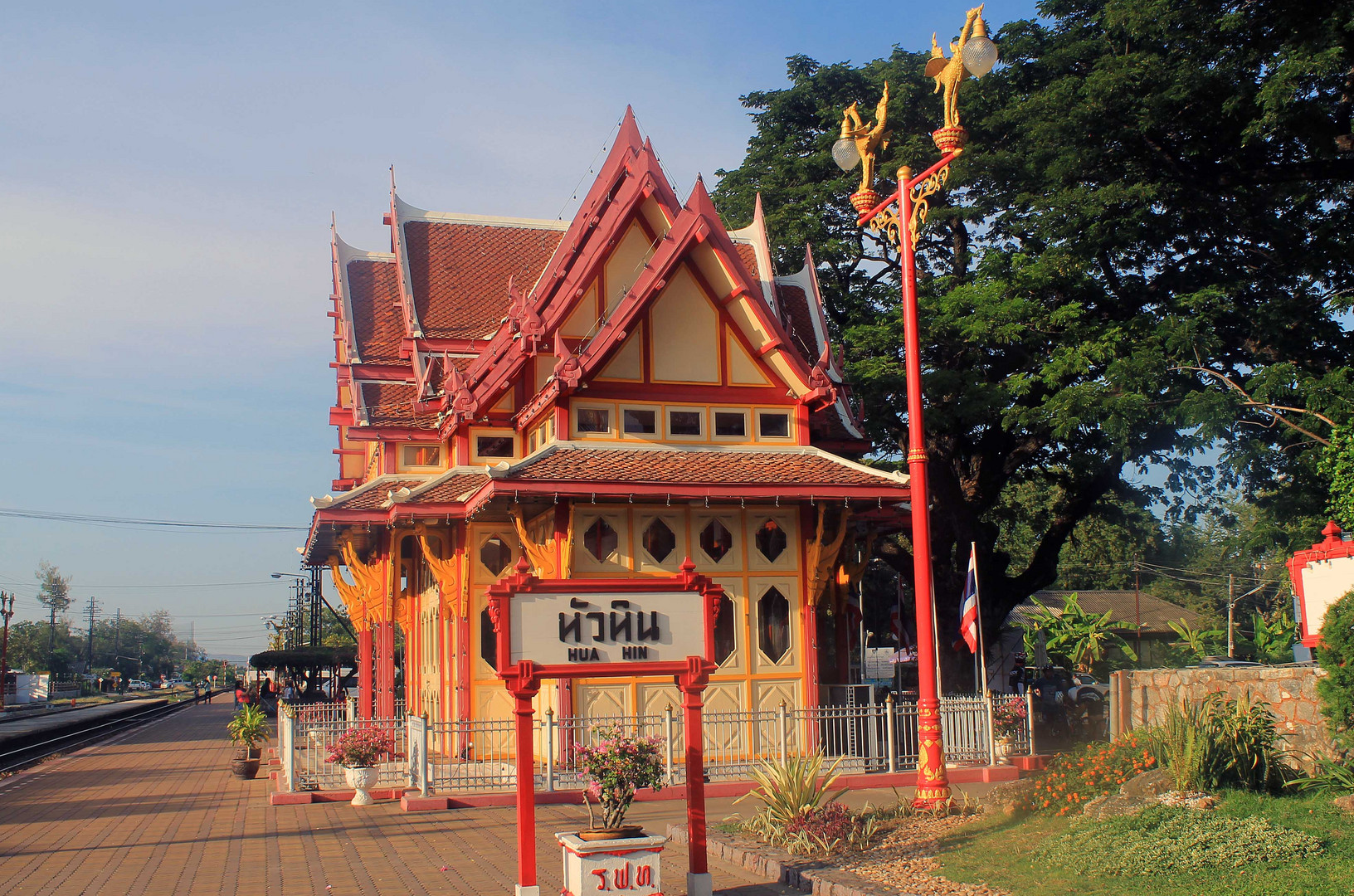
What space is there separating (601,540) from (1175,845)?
10.5m

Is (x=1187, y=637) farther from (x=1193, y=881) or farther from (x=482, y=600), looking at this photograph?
(x=1193, y=881)

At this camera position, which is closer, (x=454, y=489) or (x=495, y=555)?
(x=454, y=489)

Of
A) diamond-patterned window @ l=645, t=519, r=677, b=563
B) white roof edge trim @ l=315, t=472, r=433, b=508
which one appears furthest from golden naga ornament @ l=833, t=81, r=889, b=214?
white roof edge trim @ l=315, t=472, r=433, b=508

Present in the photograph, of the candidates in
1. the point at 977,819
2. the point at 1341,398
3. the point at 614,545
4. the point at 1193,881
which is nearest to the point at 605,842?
the point at 1193,881

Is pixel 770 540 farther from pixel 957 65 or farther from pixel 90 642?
pixel 90 642

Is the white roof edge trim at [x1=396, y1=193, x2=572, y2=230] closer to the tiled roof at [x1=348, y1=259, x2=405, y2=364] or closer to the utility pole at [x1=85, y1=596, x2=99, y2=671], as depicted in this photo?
the tiled roof at [x1=348, y1=259, x2=405, y2=364]

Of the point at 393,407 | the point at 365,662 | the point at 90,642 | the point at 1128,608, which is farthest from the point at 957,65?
the point at 90,642

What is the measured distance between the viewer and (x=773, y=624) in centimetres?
1847

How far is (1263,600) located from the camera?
7306 centimetres

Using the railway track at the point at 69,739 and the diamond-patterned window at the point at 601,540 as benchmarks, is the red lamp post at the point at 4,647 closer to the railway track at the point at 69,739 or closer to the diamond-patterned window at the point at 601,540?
the railway track at the point at 69,739

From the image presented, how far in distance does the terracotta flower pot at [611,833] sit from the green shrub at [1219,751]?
5.17 meters

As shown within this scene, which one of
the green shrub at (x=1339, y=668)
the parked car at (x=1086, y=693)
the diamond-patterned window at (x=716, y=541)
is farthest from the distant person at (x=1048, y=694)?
the green shrub at (x=1339, y=668)

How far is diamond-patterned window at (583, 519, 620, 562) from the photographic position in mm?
17922

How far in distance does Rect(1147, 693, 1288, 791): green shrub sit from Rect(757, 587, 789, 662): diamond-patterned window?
7.88 m
